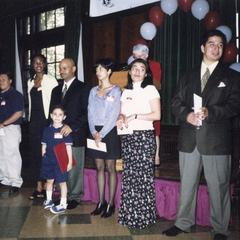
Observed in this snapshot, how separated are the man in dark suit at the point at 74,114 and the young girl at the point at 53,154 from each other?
75 millimetres

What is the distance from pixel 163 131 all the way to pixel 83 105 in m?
2.48

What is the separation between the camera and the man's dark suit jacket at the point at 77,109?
351 cm

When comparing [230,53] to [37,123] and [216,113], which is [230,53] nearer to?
[216,113]

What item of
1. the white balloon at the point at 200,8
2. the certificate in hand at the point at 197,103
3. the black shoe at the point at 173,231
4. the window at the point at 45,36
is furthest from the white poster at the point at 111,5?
the black shoe at the point at 173,231

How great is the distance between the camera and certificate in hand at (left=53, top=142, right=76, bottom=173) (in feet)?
11.1

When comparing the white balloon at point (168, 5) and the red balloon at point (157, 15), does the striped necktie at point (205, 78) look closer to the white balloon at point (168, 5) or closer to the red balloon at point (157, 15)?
the white balloon at point (168, 5)

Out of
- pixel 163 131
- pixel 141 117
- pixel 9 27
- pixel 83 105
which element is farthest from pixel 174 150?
pixel 9 27

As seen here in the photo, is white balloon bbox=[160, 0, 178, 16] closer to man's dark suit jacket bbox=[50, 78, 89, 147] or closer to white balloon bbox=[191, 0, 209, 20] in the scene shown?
white balloon bbox=[191, 0, 209, 20]

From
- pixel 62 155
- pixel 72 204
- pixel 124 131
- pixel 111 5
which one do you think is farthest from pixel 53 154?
pixel 111 5

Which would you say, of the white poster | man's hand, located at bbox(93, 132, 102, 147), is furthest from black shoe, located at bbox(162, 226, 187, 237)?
the white poster

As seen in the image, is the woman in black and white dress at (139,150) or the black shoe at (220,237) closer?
the black shoe at (220,237)

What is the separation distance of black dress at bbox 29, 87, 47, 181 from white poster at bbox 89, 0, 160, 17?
2193 millimetres

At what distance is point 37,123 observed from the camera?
12.8 feet

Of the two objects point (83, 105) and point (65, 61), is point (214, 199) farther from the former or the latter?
point (65, 61)
